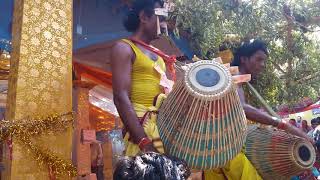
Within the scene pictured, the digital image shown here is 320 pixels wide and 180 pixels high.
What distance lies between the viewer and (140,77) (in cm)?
230

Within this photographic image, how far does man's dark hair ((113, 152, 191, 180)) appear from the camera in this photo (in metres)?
1.56

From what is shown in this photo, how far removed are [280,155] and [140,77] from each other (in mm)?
1123

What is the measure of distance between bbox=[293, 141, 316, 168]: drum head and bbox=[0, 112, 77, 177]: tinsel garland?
56.2 inches

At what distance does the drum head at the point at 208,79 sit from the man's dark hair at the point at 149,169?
0.34 metres

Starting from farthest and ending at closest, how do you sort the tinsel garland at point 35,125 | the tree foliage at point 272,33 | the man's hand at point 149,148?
the tree foliage at point 272,33 → the tinsel garland at point 35,125 → the man's hand at point 149,148

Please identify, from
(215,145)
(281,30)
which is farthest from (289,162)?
(281,30)

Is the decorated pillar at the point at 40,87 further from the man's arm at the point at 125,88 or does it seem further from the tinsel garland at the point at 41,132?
the man's arm at the point at 125,88

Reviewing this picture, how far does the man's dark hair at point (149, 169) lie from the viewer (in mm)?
1557

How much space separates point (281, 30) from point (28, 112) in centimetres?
341

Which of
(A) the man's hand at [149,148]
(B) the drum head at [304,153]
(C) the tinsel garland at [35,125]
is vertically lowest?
(B) the drum head at [304,153]

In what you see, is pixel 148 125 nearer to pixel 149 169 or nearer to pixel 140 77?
pixel 140 77

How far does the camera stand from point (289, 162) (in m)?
2.73

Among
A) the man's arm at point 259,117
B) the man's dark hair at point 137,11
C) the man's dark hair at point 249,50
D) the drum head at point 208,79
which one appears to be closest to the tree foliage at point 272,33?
the man's dark hair at point 249,50

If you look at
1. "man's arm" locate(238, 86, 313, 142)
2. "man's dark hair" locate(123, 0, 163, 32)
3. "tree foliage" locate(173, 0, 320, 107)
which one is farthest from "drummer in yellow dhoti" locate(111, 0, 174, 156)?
"tree foliage" locate(173, 0, 320, 107)
